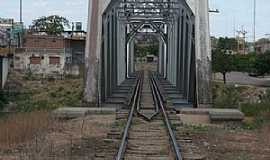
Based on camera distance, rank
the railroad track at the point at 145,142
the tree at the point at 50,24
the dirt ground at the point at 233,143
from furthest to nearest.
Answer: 1. the tree at the point at 50,24
2. the dirt ground at the point at 233,143
3. the railroad track at the point at 145,142

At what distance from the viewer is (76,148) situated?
11.1 meters

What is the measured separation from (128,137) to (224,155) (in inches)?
114

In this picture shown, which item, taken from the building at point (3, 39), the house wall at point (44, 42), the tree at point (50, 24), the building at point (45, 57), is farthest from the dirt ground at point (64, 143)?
the tree at point (50, 24)

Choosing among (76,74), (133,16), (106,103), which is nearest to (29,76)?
(76,74)

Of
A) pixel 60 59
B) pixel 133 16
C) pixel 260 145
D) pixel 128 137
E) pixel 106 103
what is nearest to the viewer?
pixel 260 145

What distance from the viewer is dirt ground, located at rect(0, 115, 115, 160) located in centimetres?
1017

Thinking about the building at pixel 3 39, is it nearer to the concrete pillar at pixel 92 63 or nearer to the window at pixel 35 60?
the window at pixel 35 60

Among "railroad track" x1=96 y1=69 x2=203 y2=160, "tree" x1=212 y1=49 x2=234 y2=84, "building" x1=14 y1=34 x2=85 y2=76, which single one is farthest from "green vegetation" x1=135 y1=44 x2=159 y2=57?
"railroad track" x1=96 y1=69 x2=203 y2=160

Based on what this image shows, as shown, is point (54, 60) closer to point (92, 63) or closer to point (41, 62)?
point (41, 62)

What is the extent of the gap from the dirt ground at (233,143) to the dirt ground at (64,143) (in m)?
2.23

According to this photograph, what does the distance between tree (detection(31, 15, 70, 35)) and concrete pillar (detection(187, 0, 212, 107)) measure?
83.7 meters

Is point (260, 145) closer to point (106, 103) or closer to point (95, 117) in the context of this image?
point (95, 117)

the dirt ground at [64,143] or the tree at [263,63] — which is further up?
the tree at [263,63]

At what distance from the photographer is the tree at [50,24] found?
346 ft
